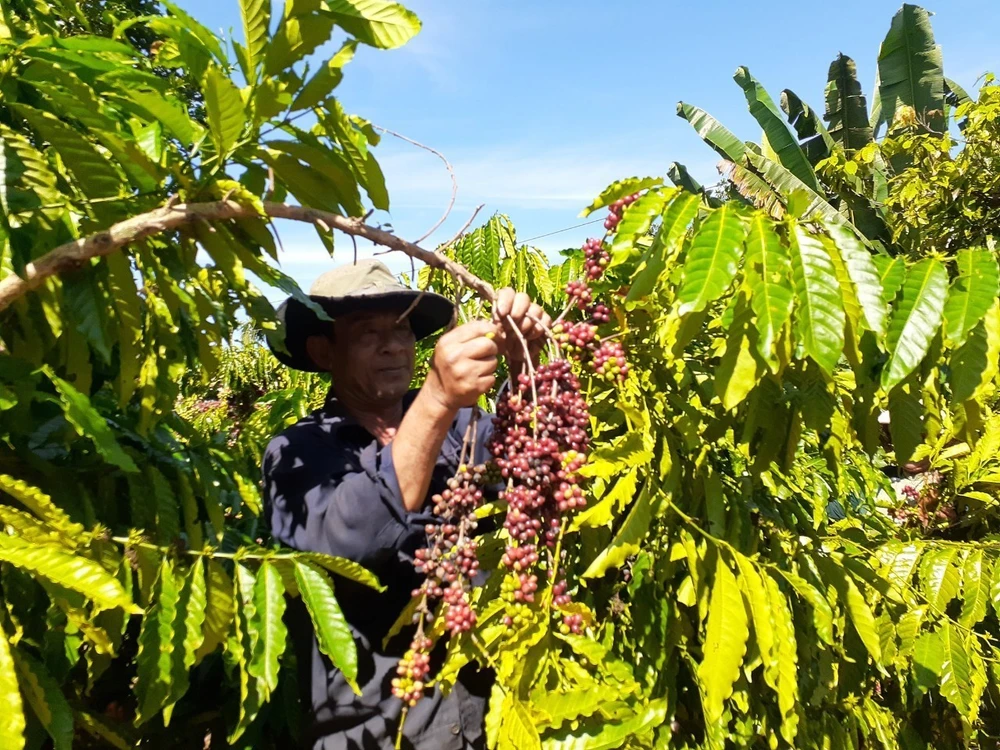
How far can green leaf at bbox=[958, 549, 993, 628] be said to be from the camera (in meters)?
1.74

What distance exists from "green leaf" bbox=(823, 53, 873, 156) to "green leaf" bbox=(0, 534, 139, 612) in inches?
530

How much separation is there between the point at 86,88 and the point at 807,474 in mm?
2350

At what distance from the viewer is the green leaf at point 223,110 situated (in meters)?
0.94

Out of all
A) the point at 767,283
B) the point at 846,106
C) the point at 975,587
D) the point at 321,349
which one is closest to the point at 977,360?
the point at 767,283

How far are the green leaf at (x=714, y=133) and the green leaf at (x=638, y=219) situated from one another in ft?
38.9

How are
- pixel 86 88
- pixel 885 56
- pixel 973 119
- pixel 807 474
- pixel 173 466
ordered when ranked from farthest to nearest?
pixel 885 56
pixel 973 119
pixel 807 474
pixel 173 466
pixel 86 88

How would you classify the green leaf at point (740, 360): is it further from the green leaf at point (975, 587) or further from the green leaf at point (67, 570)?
the green leaf at point (975, 587)

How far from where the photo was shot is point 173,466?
5.22 ft

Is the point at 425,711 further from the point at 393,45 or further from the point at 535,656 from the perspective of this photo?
the point at 393,45

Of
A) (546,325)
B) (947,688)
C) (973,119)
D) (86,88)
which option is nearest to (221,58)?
(86,88)

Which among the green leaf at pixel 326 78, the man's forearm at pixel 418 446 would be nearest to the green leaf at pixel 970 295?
the man's forearm at pixel 418 446

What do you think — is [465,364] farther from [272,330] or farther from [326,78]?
[326,78]

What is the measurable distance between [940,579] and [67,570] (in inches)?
79.8

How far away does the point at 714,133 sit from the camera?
40.5 feet
